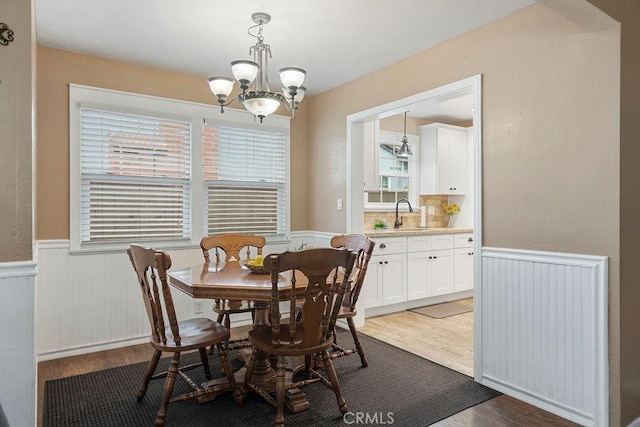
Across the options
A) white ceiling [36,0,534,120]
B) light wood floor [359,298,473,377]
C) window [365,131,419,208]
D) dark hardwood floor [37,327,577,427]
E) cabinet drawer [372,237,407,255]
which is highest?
white ceiling [36,0,534,120]

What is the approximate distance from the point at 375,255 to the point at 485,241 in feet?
5.38

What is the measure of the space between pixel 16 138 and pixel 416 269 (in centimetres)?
391

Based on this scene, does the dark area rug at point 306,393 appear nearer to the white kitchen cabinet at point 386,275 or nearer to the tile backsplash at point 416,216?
the white kitchen cabinet at point 386,275

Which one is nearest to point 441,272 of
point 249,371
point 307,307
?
point 249,371

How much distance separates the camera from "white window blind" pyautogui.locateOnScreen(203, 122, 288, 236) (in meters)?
3.99

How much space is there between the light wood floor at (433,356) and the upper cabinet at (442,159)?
1899 millimetres

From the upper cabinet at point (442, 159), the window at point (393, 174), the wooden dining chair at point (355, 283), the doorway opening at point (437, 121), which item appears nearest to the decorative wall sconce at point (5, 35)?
the wooden dining chair at point (355, 283)

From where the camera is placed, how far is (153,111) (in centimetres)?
364

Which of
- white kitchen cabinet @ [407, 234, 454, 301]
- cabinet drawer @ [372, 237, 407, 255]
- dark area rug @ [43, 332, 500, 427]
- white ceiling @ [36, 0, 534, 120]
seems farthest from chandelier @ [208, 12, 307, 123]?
white kitchen cabinet @ [407, 234, 454, 301]

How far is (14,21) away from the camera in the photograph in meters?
1.64

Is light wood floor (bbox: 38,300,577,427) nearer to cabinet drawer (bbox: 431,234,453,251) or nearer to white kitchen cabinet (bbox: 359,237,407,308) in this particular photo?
white kitchen cabinet (bbox: 359,237,407,308)

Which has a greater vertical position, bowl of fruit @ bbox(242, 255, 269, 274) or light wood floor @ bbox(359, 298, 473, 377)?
bowl of fruit @ bbox(242, 255, 269, 274)

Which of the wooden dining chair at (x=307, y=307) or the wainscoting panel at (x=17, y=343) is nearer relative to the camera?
the wainscoting panel at (x=17, y=343)

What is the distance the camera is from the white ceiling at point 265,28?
2547mm
